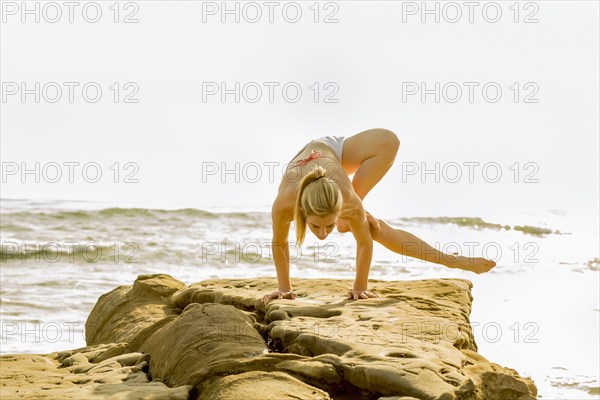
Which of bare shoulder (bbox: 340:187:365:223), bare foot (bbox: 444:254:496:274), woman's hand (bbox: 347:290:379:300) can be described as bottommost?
woman's hand (bbox: 347:290:379:300)

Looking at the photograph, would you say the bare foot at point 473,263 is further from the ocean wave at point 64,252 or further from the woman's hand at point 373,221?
the ocean wave at point 64,252

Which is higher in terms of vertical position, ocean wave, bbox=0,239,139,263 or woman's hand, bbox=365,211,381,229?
woman's hand, bbox=365,211,381,229

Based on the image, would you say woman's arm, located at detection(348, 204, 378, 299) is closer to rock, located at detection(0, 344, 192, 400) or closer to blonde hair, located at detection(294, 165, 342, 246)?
blonde hair, located at detection(294, 165, 342, 246)

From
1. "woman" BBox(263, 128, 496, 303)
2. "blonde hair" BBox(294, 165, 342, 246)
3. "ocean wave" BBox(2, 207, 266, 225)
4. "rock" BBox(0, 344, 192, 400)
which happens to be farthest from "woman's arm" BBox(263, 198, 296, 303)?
"ocean wave" BBox(2, 207, 266, 225)

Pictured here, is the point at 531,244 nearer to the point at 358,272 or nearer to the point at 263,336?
the point at 358,272

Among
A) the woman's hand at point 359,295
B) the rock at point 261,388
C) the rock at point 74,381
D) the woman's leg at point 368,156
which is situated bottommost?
the rock at point 74,381

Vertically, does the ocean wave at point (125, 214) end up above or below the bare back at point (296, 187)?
below

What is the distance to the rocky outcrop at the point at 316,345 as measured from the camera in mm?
4492

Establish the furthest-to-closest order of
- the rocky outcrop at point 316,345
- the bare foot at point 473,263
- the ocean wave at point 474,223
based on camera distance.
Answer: the ocean wave at point 474,223, the bare foot at point 473,263, the rocky outcrop at point 316,345

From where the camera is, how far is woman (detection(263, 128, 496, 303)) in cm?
564

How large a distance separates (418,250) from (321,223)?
1.05 metres

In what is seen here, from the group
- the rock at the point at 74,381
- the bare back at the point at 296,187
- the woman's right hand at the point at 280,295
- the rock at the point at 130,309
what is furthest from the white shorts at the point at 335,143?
the rock at the point at 74,381

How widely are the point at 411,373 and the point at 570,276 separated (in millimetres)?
6663

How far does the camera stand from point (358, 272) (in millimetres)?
6230
